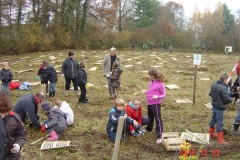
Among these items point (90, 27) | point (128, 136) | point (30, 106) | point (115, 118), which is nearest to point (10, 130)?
point (115, 118)

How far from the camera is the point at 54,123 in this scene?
5578 mm

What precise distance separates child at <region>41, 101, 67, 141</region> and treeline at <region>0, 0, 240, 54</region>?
2025 cm

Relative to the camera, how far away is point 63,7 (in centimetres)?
2989

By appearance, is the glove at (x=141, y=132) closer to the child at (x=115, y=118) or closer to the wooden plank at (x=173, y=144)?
the child at (x=115, y=118)

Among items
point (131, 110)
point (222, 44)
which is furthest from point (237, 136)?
point (222, 44)

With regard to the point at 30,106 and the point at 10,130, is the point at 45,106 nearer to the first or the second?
the point at 30,106

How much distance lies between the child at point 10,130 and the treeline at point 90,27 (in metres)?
22.7

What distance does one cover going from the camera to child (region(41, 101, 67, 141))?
5.53 m

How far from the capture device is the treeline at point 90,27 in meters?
26.2

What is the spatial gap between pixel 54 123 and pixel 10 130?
2384mm

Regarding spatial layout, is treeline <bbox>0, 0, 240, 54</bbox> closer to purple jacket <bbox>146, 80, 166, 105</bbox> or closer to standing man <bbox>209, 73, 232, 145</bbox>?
purple jacket <bbox>146, 80, 166, 105</bbox>

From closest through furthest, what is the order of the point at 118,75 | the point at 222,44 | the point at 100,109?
the point at 100,109 < the point at 118,75 < the point at 222,44

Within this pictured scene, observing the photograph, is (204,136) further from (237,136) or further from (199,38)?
(199,38)

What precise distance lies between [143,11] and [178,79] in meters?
32.5
